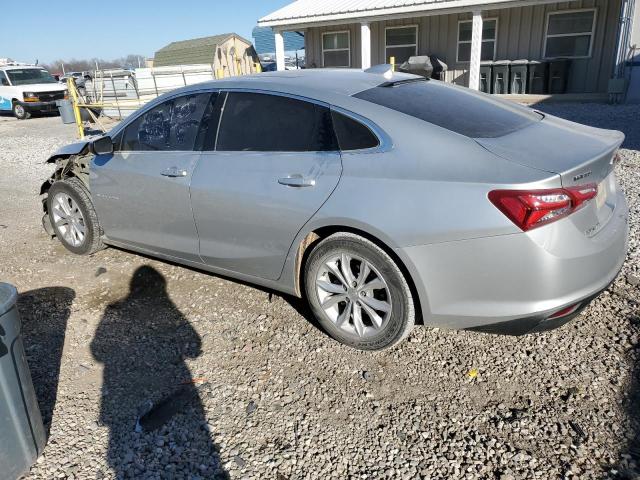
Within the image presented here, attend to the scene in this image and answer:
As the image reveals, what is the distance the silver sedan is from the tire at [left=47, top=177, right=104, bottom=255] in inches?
24.0

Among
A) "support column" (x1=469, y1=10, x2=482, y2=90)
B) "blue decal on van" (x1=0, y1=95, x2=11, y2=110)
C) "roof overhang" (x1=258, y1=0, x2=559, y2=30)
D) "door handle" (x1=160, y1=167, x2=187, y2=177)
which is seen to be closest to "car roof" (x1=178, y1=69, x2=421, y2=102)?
"door handle" (x1=160, y1=167, x2=187, y2=177)

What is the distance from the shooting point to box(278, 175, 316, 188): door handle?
122 inches

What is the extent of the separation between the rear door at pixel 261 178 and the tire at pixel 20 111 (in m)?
20.5

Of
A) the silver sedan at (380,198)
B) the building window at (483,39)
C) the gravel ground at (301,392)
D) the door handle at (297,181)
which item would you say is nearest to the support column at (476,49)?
the building window at (483,39)

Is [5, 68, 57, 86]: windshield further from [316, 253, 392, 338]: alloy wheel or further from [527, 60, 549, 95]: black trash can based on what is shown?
[316, 253, 392, 338]: alloy wheel

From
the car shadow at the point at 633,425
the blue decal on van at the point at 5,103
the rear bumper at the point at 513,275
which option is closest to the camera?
the car shadow at the point at 633,425

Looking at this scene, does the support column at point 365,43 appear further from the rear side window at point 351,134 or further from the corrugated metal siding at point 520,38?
the rear side window at point 351,134

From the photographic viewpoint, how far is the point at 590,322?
342 centimetres

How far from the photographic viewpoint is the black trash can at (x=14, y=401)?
6.95 ft

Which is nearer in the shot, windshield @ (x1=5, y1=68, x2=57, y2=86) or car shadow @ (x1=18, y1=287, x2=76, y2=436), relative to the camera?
car shadow @ (x1=18, y1=287, x2=76, y2=436)

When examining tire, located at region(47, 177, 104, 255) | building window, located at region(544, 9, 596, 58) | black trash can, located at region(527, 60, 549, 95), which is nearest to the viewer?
tire, located at region(47, 177, 104, 255)

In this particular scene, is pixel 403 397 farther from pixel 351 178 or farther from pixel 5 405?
pixel 5 405

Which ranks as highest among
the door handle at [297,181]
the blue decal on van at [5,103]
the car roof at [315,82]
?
the car roof at [315,82]

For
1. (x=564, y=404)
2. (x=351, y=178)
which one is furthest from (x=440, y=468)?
(x=351, y=178)
